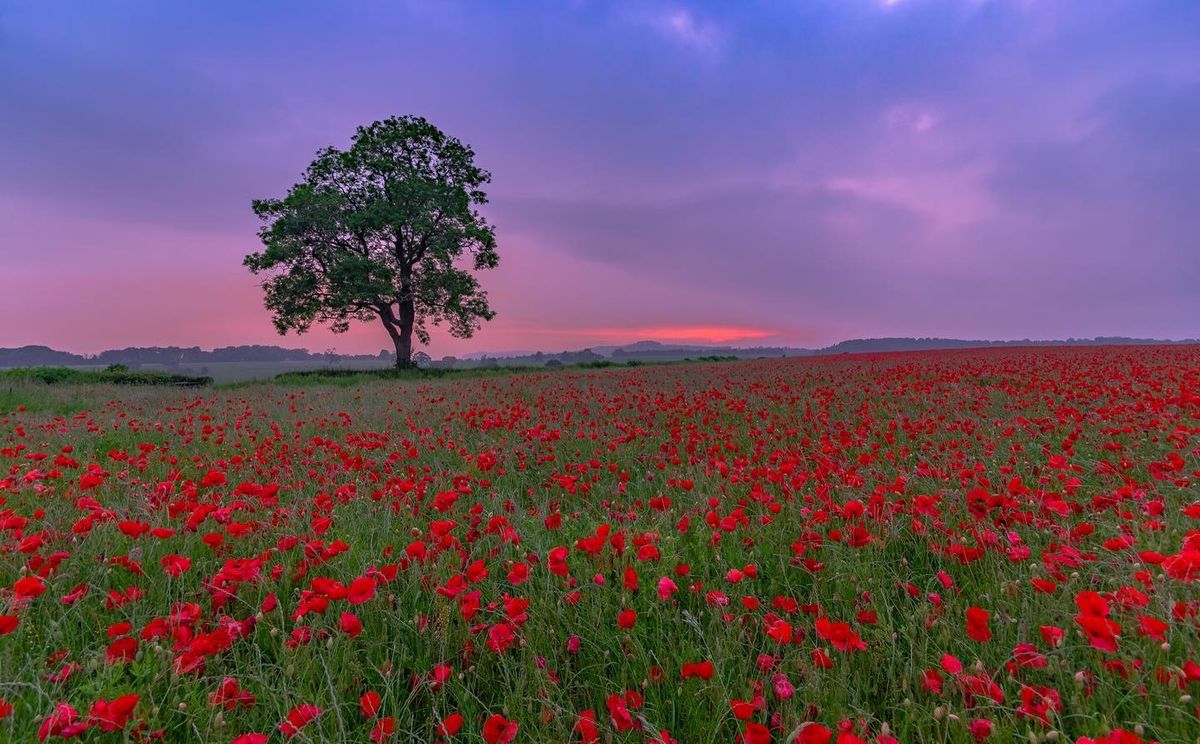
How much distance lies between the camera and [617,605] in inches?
98.5

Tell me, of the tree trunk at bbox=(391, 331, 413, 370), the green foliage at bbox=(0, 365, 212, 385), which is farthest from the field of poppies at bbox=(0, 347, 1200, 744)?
the tree trunk at bbox=(391, 331, 413, 370)

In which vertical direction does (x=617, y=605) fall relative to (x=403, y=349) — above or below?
below

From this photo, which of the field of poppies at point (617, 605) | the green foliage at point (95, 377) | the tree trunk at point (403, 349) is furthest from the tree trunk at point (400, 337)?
the field of poppies at point (617, 605)

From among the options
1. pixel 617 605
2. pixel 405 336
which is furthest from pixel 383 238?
pixel 617 605

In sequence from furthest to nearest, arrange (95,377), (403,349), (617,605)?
(403,349) < (95,377) < (617,605)

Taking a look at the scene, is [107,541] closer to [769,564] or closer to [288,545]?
[288,545]

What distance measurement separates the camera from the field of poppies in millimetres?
1640

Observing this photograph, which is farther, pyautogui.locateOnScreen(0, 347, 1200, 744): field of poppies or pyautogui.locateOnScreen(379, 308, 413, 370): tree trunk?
pyautogui.locateOnScreen(379, 308, 413, 370): tree trunk

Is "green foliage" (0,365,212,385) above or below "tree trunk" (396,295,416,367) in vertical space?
below

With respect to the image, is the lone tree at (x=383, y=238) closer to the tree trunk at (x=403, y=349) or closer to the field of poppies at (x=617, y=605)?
the tree trunk at (x=403, y=349)

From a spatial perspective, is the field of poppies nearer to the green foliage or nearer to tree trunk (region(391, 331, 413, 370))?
the green foliage

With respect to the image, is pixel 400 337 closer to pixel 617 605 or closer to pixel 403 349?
pixel 403 349

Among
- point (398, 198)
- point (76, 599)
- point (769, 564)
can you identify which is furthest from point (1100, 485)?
point (398, 198)

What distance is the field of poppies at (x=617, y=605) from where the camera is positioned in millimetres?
1640
